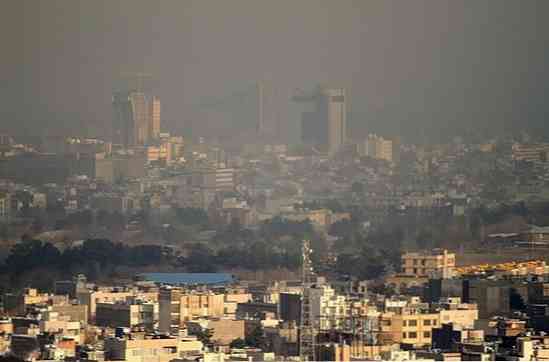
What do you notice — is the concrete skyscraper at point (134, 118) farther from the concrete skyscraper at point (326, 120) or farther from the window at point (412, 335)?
the window at point (412, 335)

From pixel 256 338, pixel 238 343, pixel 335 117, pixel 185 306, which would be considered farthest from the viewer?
A: pixel 335 117

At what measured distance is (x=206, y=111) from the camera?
29594 mm

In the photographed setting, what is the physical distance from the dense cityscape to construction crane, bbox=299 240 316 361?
0.07m

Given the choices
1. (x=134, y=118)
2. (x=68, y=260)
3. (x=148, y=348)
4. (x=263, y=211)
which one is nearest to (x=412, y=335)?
(x=148, y=348)

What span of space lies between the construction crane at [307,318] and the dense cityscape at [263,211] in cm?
7

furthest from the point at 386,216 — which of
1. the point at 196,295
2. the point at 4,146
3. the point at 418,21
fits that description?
the point at 196,295

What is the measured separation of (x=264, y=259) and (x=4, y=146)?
3525 mm

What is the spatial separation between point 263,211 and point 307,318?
12.1 metres

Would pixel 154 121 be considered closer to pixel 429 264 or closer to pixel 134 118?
pixel 134 118

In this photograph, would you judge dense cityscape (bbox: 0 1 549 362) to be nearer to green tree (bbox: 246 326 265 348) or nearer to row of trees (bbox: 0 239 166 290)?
row of trees (bbox: 0 239 166 290)

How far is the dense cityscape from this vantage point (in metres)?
20.7

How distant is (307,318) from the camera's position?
56.6 feet

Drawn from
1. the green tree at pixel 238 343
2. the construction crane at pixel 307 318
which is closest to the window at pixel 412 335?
the construction crane at pixel 307 318

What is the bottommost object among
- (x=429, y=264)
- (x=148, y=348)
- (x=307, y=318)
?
(x=148, y=348)
